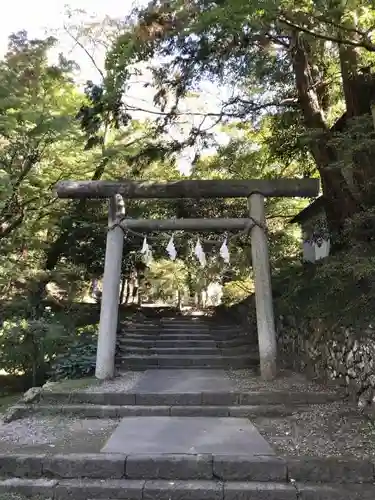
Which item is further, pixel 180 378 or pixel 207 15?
pixel 180 378

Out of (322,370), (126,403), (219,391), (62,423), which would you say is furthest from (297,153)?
(62,423)

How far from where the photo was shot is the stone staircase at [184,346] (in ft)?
31.7

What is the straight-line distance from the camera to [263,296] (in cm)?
811

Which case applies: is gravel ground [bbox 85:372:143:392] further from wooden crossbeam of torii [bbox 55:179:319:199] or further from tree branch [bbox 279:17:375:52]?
tree branch [bbox 279:17:375:52]

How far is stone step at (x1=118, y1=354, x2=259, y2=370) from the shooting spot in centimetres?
954

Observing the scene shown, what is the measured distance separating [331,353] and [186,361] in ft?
12.4

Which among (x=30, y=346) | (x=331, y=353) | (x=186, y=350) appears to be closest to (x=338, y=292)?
(x=331, y=353)

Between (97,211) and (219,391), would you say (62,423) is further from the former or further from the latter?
(97,211)

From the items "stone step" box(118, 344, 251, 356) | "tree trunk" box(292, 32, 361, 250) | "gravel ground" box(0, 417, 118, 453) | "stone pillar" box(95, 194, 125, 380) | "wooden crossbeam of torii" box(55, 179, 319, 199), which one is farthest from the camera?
"stone step" box(118, 344, 251, 356)

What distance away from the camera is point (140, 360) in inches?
381

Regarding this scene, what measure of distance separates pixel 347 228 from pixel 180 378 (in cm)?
408

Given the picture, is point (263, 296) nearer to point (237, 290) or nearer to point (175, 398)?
point (175, 398)

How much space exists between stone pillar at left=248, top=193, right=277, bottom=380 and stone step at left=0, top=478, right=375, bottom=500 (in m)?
3.66

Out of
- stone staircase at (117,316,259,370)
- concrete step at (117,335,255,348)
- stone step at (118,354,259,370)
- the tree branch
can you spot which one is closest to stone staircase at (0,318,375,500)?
stone step at (118,354,259,370)
